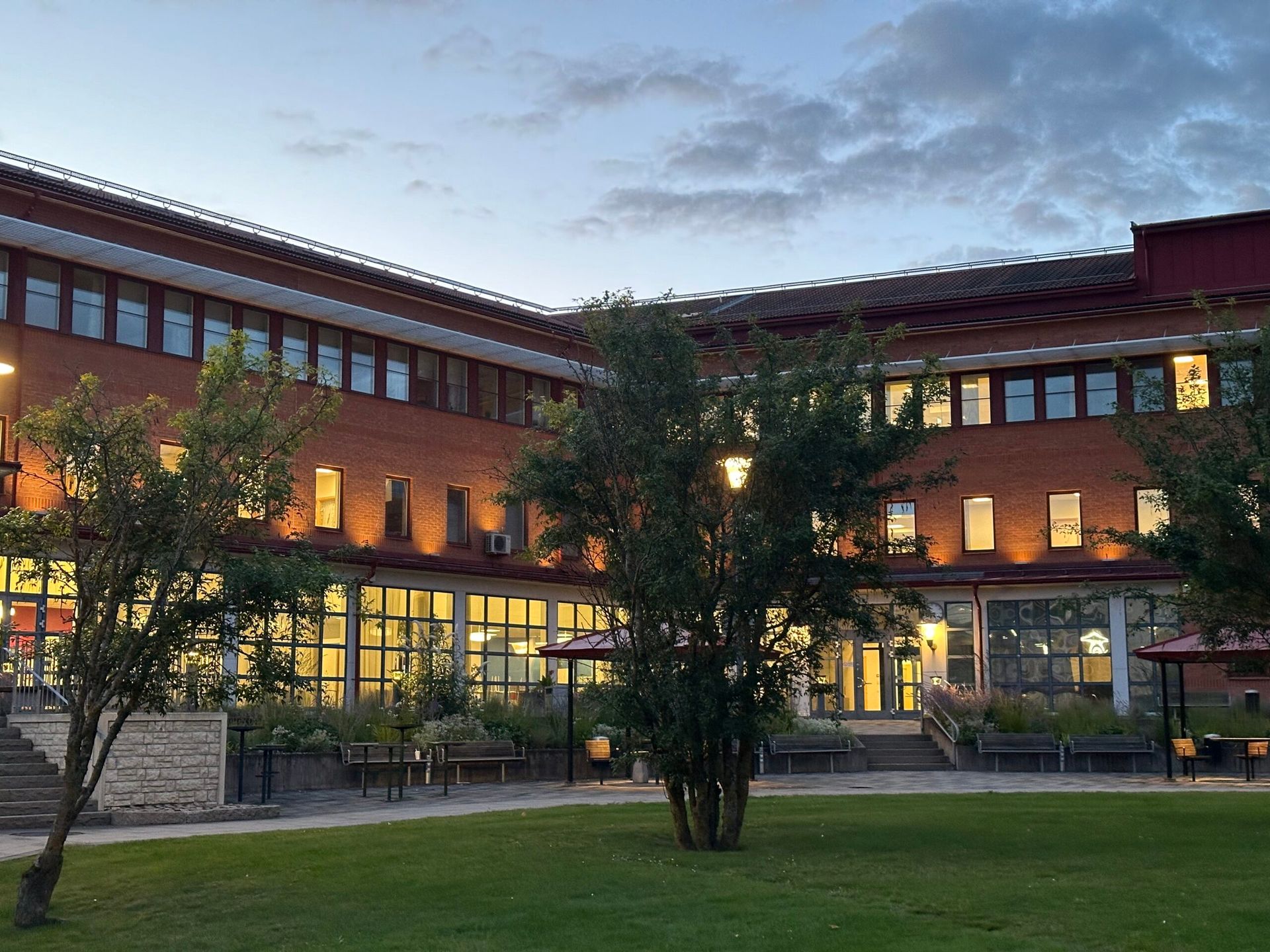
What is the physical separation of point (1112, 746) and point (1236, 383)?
12620mm

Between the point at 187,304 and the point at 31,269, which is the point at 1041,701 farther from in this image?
the point at 31,269

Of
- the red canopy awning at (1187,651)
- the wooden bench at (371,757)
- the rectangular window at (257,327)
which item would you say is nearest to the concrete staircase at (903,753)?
the red canopy awning at (1187,651)

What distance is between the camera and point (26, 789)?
21547mm

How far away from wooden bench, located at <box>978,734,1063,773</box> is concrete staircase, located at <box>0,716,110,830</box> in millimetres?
18093

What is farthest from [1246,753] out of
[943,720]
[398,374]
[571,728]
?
[398,374]

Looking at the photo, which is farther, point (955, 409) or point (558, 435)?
point (955, 409)

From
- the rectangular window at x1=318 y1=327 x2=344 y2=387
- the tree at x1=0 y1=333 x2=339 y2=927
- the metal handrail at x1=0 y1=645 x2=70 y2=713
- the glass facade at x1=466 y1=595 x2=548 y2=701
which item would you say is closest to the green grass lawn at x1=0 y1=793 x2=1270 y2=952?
the tree at x1=0 y1=333 x2=339 y2=927

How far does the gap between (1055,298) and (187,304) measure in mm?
24545

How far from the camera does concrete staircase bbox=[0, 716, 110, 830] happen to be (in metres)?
20.4

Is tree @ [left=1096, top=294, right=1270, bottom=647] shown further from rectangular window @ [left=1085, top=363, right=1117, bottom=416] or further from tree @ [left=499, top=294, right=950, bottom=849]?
rectangular window @ [left=1085, top=363, right=1117, bottom=416]

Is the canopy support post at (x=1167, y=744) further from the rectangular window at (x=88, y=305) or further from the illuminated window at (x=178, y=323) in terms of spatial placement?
the rectangular window at (x=88, y=305)

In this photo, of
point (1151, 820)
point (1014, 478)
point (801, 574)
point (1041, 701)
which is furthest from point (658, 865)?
point (1014, 478)

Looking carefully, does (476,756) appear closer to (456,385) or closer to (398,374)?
(398,374)

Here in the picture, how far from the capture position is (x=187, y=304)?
3650 cm
